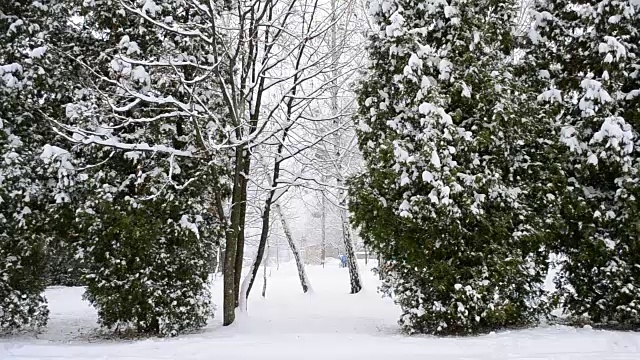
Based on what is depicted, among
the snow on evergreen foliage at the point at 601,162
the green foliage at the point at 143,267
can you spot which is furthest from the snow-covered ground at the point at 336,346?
the snow on evergreen foliage at the point at 601,162

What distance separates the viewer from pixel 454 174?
21.9ft

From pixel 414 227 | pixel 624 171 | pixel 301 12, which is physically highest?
pixel 301 12

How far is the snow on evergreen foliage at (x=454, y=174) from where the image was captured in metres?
6.69

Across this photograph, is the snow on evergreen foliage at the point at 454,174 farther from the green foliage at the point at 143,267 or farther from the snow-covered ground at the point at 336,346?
the green foliage at the point at 143,267

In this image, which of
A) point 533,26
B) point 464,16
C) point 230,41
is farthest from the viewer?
point 230,41

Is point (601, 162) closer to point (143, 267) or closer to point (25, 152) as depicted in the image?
point (143, 267)

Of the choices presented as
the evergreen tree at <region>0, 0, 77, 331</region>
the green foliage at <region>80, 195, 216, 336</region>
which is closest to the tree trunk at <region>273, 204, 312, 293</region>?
the green foliage at <region>80, 195, 216, 336</region>

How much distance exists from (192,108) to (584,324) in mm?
6290

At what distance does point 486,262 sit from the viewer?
22.3ft

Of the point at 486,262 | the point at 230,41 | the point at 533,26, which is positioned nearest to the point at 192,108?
the point at 230,41

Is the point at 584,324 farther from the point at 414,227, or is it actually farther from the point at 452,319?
the point at 414,227

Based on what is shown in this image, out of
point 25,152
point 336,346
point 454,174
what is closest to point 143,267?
point 25,152

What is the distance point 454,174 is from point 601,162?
84.7 inches

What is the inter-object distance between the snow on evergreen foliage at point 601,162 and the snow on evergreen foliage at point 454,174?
430 mm
